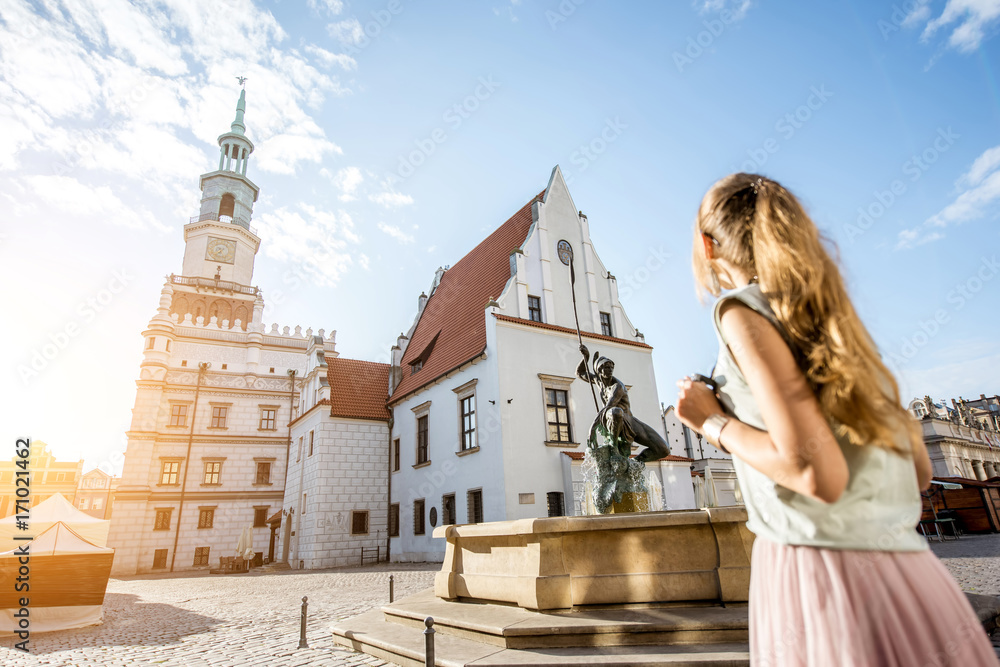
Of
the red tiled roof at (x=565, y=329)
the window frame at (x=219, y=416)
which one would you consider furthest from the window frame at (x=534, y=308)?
the window frame at (x=219, y=416)

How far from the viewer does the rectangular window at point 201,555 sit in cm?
2855

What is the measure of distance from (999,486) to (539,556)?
31.1 m

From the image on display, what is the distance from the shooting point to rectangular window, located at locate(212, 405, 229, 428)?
3105 cm

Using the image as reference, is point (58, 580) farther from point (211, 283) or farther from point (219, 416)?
Answer: point (211, 283)

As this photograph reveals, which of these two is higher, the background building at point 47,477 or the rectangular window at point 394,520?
the background building at point 47,477

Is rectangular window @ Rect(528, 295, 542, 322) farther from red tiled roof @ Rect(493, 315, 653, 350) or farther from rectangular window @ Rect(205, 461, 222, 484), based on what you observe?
rectangular window @ Rect(205, 461, 222, 484)

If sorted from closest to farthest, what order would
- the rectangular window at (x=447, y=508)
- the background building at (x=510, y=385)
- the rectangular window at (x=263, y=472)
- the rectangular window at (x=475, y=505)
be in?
the background building at (x=510, y=385) → the rectangular window at (x=475, y=505) → the rectangular window at (x=447, y=508) → the rectangular window at (x=263, y=472)

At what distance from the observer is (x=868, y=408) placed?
1.20 m

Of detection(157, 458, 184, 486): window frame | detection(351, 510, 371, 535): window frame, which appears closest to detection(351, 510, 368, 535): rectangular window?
detection(351, 510, 371, 535): window frame

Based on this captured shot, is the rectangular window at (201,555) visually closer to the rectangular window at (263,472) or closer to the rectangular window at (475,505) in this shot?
the rectangular window at (263,472)

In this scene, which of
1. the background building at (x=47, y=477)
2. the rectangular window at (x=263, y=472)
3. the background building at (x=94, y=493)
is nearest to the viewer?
the rectangular window at (x=263, y=472)

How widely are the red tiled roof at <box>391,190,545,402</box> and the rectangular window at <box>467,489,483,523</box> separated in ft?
16.2

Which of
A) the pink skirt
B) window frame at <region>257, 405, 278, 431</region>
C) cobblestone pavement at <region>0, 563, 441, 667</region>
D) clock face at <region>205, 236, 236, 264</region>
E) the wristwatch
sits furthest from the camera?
clock face at <region>205, 236, 236, 264</region>

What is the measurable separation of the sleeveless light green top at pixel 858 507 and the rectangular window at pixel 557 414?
17.9 metres
